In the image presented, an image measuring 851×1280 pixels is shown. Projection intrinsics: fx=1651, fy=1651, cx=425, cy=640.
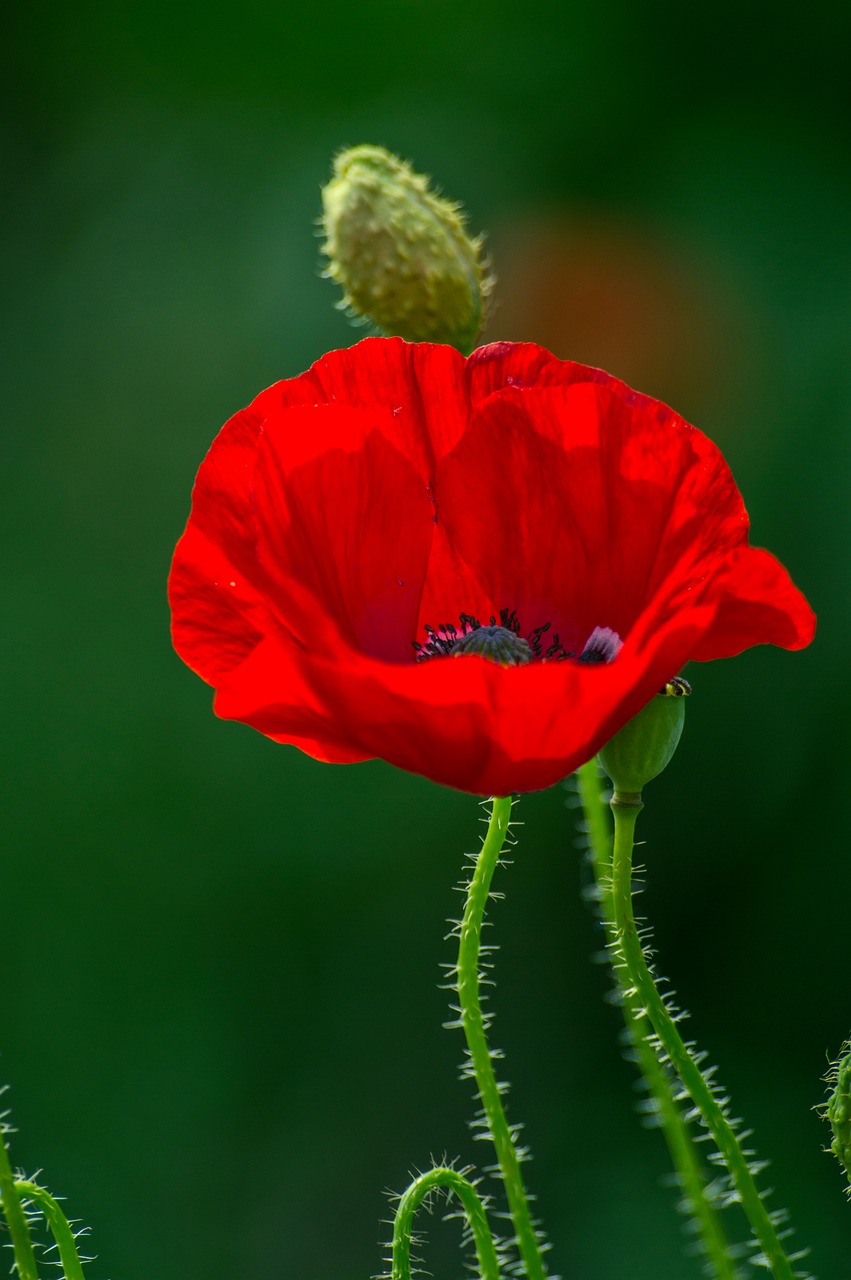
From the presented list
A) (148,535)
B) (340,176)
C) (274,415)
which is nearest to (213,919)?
(148,535)

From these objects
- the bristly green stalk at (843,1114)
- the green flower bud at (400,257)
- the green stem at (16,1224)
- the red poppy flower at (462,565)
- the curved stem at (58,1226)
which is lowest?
the curved stem at (58,1226)

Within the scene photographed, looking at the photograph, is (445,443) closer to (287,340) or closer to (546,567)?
(546,567)

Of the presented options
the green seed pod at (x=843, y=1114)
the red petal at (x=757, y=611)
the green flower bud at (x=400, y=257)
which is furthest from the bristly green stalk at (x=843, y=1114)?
the green flower bud at (x=400, y=257)

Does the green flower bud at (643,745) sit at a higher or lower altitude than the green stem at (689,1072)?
higher

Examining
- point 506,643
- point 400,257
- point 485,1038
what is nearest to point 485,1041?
point 485,1038

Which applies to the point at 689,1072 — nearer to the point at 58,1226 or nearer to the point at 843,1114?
the point at 843,1114

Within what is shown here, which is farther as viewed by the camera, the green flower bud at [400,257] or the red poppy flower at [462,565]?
the green flower bud at [400,257]

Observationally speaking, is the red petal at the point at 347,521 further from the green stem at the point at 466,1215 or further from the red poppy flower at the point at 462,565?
the green stem at the point at 466,1215
